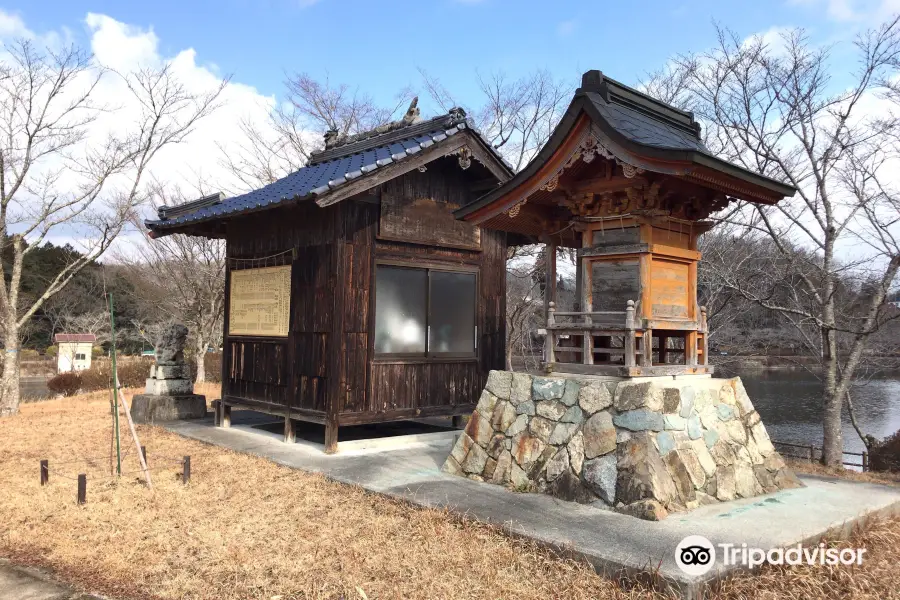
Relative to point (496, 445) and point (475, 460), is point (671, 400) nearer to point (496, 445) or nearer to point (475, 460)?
point (496, 445)

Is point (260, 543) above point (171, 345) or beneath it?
beneath

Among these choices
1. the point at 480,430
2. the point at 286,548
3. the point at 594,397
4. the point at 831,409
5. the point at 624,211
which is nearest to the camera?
the point at 286,548

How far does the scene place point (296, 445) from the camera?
8898 mm

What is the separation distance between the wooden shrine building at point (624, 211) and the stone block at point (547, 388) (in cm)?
22

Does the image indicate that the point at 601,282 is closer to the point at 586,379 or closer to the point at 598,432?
the point at 586,379

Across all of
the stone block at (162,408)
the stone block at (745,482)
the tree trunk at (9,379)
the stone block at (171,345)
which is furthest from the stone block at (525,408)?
the tree trunk at (9,379)

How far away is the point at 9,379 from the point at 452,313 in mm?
10040

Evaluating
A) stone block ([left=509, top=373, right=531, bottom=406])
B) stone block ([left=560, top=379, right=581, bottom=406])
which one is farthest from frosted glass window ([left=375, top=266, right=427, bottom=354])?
stone block ([left=560, top=379, right=581, bottom=406])

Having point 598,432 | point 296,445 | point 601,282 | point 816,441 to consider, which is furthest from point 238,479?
point 816,441

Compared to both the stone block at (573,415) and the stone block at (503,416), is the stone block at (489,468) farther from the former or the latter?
the stone block at (573,415)

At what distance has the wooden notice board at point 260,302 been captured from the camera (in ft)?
30.9

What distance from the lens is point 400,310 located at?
917 cm

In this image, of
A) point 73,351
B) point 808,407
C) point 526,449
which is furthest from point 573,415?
point 73,351

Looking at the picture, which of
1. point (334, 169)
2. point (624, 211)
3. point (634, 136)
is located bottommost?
point (624, 211)
